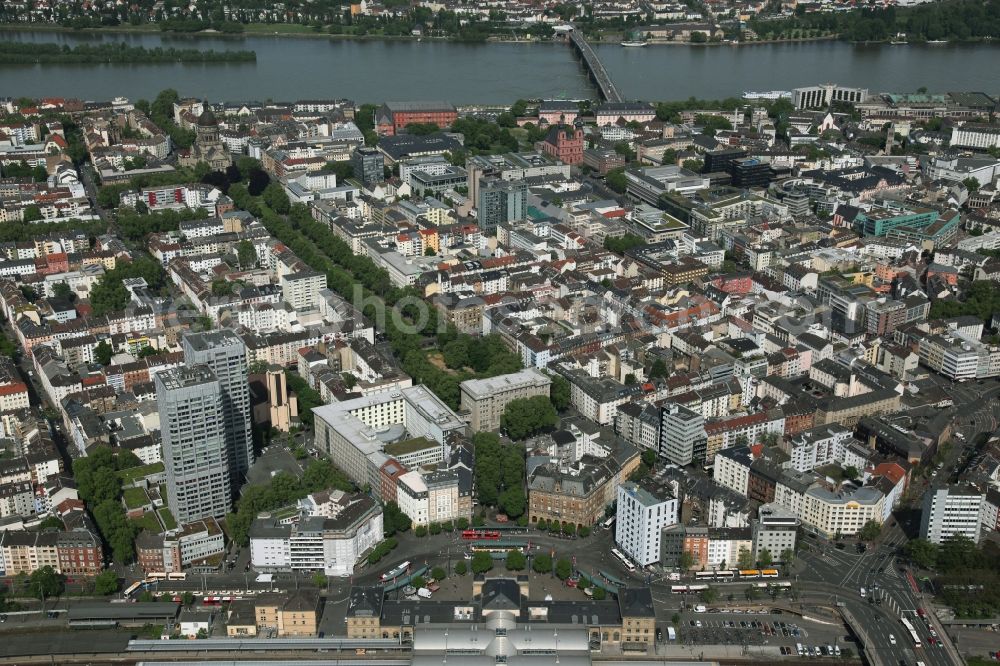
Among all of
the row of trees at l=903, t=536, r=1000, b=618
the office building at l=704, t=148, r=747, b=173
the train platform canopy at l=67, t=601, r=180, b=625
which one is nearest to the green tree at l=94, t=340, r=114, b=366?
the train platform canopy at l=67, t=601, r=180, b=625

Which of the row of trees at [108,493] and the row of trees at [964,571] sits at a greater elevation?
the row of trees at [108,493]

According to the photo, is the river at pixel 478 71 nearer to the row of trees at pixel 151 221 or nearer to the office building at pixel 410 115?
the office building at pixel 410 115

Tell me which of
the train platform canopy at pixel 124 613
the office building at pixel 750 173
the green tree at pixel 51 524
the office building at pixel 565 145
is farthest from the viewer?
the office building at pixel 565 145

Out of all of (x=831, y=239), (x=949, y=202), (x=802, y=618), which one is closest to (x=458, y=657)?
(x=802, y=618)

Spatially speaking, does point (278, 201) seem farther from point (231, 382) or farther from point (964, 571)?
point (964, 571)

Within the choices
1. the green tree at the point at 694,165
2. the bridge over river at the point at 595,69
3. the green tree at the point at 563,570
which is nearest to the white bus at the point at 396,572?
the green tree at the point at 563,570

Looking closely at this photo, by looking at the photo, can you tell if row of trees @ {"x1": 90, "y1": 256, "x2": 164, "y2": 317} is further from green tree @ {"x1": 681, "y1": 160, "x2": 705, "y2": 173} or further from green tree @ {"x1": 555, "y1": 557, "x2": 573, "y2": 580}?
green tree @ {"x1": 681, "y1": 160, "x2": 705, "y2": 173}
